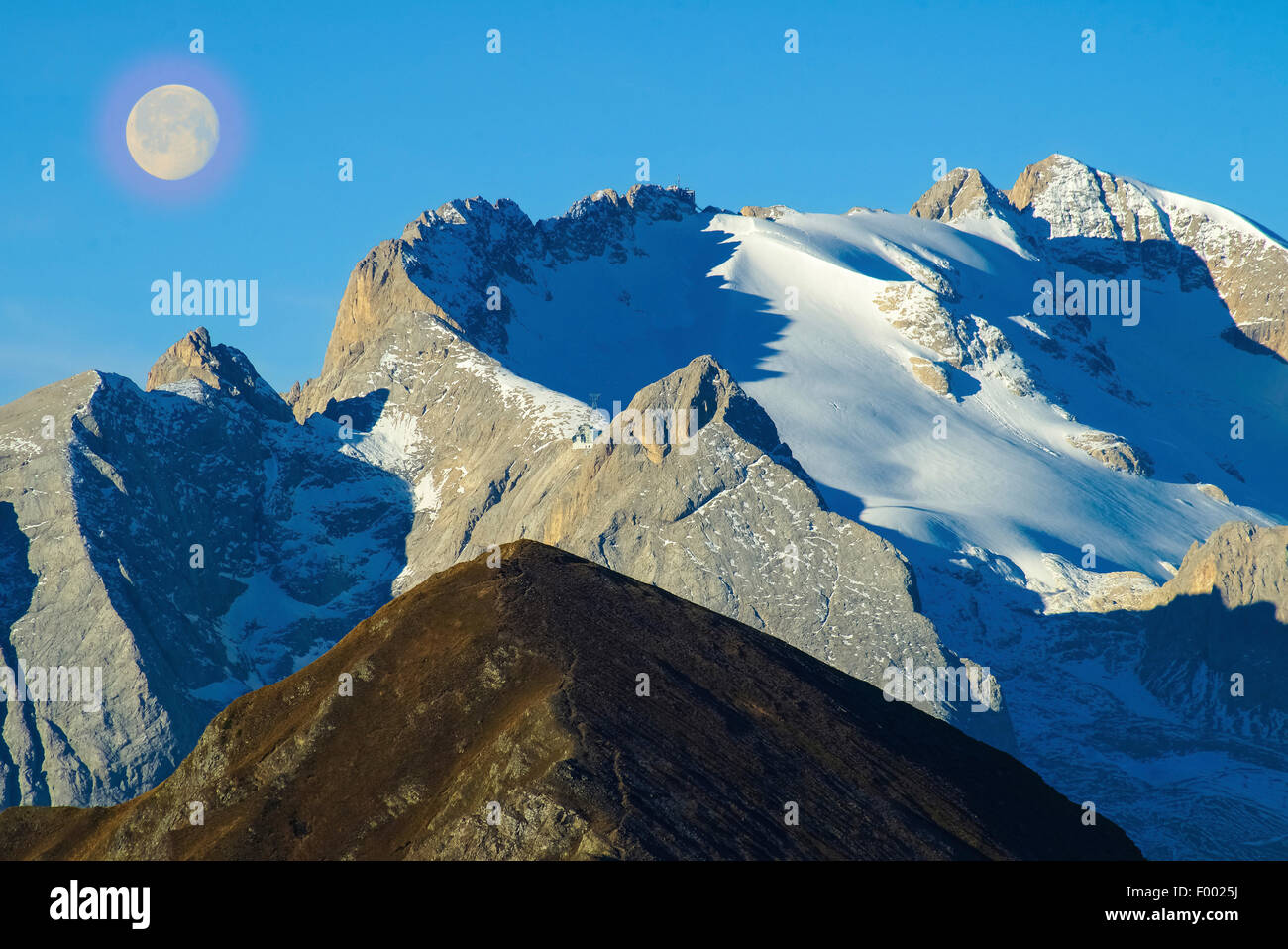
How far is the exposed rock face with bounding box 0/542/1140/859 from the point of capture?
235 ft

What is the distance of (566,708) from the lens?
7688cm

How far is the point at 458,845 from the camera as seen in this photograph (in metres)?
68.3

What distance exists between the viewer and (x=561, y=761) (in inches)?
2842

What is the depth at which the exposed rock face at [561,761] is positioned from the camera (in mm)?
71688
